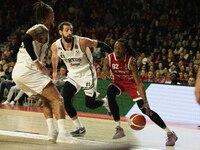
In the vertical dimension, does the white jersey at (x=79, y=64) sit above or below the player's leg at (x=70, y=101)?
above

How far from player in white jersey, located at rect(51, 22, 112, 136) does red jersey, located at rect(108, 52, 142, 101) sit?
0.32 meters

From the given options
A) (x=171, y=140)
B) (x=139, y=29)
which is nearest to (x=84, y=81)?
(x=171, y=140)

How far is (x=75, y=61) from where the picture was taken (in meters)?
7.89

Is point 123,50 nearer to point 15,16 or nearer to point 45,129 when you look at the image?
point 45,129

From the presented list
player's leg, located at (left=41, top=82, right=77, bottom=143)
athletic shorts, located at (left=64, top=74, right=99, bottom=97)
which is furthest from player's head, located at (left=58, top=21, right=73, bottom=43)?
player's leg, located at (left=41, top=82, right=77, bottom=143)

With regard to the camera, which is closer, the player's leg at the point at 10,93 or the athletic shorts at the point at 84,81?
the athletic shorts at the point at 84,81

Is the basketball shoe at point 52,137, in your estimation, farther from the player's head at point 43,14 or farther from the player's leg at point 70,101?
the player's head at point 43,14

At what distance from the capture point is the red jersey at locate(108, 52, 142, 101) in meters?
7.89

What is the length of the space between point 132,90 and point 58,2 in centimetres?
1641

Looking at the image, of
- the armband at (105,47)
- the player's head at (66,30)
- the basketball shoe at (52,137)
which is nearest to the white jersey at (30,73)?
the basketball shoe at (52,137)

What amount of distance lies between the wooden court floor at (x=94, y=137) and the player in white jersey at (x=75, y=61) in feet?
1.89

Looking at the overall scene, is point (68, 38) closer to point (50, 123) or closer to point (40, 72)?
point (40, 72)

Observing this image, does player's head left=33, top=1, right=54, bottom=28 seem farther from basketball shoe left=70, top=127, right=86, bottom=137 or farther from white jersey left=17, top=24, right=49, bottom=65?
basketball shoe left=70, top=127, right=86, bottom=137

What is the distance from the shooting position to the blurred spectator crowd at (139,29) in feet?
48.7
